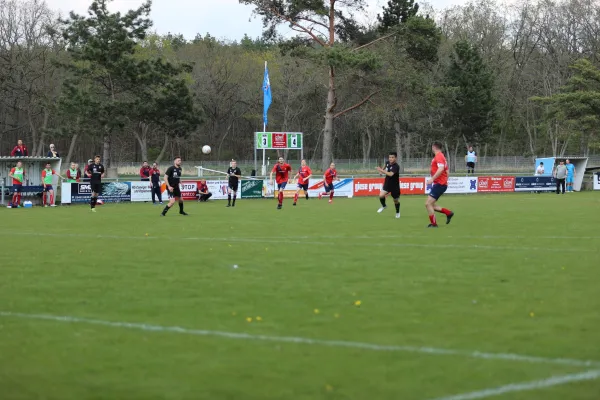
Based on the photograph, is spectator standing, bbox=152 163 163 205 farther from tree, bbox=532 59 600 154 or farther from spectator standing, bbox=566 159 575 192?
tree, bbox=532 59 600 154

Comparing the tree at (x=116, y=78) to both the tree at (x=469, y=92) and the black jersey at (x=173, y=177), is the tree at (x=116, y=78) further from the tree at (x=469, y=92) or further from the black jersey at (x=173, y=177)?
the black jersey at (x=173, y=177)

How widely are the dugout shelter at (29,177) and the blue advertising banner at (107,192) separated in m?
1.01

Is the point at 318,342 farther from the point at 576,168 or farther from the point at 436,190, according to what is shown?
the point at 576,168

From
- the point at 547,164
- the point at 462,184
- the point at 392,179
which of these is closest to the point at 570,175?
the point at 547,164

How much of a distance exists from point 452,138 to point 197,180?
37805 millimetres

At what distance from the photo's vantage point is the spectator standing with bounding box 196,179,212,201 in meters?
35.9

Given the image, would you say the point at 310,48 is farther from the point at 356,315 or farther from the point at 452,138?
the point at 356,315

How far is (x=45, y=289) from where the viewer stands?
9.44 m

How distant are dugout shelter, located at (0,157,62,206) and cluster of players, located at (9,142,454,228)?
0.57m

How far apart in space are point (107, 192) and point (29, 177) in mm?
3399

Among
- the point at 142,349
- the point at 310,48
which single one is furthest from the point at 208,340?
the point at 310,48

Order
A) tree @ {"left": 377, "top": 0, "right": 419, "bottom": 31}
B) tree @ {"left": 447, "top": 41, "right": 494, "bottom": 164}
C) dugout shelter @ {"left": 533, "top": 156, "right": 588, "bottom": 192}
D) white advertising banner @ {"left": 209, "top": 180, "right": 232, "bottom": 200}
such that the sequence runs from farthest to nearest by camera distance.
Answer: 1. tree @ {"left": 447, "top": 41, "right": 494, "bottom": 164}
2. tree @ {"left": 377, "top": 0, "right": 419, "bottom": 31}
3. dugout shelter @ {"left": 533, "top": 156, "right": 588, "bottom": 192}
4. white advertising banner @ {"left": 209, "top": 180, "right": 232, "bottom": 200}

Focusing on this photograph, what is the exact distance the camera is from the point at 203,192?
36.1 meters

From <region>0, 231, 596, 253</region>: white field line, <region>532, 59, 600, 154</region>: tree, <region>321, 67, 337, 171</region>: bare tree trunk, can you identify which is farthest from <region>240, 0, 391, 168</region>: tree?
<region>0, 231, 596, 253</region>: white field line
